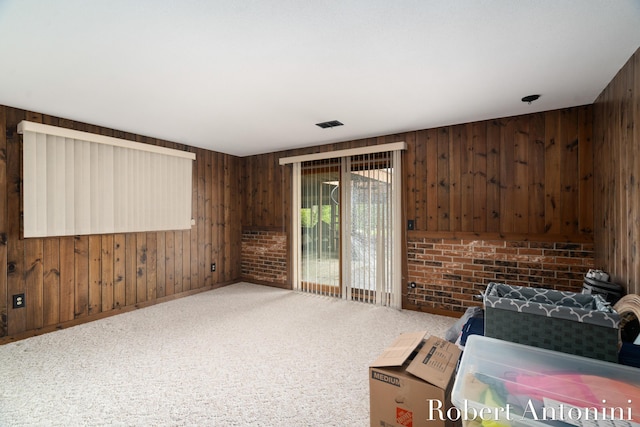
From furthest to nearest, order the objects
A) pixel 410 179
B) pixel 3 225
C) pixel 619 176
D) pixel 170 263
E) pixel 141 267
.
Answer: pixel 170 263
pixel 141 267
pixel 410 179
pixel 3 225
pixel 619 176

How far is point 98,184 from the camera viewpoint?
11.3 feet

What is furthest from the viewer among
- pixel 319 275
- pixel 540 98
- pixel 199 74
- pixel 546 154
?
pixel 319 275

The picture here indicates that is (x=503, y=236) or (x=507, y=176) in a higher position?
(x=507, y=176)

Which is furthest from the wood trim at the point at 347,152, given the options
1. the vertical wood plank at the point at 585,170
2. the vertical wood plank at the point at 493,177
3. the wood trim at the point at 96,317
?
the wood trim at the point at 96,317

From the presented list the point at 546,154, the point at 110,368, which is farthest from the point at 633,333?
the point at 110,368

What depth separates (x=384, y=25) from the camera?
1.65m

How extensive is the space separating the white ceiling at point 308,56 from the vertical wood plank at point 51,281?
1.43 metres

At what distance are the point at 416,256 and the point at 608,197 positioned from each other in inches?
74.2

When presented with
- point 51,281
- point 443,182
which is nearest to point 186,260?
point 51,281

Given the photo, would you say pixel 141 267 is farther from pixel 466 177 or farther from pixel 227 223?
pixel 466 177

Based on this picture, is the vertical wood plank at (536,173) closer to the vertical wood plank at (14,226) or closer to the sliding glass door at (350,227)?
the sliding glass door at (350,227)

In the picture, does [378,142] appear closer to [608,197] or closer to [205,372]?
[608,197]

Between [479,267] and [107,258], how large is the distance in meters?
4.45

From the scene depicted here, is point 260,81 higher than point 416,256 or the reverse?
higher
